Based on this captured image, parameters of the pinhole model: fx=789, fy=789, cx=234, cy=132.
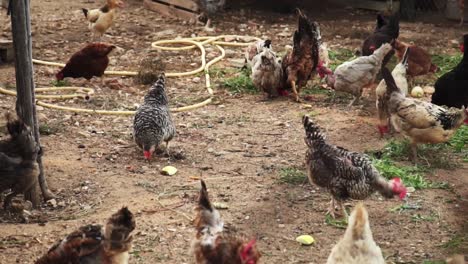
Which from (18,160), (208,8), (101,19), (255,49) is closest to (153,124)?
(18,160)

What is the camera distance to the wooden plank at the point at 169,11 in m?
13.3

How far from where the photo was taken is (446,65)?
11164 millimetres

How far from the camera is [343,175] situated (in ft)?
20.8

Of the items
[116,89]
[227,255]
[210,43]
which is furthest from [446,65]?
[227,255]

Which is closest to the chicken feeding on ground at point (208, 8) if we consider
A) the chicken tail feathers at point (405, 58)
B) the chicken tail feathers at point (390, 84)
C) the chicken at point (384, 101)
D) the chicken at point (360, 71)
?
the chicken at point (360, 71)

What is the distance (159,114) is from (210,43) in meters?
4.25

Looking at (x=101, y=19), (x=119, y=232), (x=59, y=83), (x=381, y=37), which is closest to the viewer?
(x=119, y=232)

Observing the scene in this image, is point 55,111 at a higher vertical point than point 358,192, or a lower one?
lower

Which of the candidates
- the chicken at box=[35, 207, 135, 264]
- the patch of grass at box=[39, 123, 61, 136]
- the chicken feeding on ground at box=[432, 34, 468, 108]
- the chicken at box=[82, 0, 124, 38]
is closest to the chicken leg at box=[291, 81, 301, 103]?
the chicken feeding on ground at box=[432, 34, 468, 108]

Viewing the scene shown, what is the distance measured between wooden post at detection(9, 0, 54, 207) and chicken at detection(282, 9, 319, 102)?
3.92m

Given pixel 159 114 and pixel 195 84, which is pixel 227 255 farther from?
pixel 195 84

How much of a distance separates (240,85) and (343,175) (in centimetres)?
412

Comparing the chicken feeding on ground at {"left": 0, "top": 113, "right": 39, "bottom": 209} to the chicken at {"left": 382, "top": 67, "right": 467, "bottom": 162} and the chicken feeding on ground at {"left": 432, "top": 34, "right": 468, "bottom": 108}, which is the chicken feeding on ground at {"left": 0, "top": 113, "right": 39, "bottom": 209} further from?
the chicken feeding on ground at {"left": 432, "top": 34, "right": 468, "bottom": 108}

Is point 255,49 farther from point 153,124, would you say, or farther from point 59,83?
point 153,124
